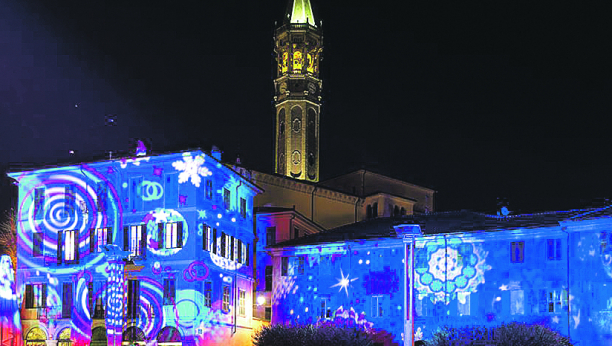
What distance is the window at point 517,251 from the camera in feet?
160

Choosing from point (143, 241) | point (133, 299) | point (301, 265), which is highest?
point (143, 241)

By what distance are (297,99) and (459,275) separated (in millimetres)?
53504

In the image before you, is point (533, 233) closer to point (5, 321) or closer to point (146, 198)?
point (146, 198)

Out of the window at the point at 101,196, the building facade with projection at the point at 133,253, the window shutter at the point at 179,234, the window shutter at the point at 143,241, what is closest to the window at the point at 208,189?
the building facade with projection at the point at 133,253

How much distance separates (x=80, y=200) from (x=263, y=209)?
13.7m

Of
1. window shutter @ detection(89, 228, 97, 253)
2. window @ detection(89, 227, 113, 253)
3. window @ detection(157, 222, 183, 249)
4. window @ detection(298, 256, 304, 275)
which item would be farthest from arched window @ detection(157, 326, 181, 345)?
window @ detection(298, 256, 304, 275)

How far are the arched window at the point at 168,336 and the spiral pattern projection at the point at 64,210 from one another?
616cm

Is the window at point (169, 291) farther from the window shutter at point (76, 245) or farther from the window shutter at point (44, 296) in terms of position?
the window shutter at point (44, 296)

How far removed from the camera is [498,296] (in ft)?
160

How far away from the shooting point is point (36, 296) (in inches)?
2069

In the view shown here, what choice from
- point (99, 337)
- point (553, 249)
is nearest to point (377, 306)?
point (553, 249)

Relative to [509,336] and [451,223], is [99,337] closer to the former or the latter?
[451,223]

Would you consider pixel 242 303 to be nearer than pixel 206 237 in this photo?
No

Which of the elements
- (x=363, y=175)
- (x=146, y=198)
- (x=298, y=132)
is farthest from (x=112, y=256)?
(x=298, y=132)
